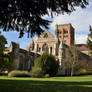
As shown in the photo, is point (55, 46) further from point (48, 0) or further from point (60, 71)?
point (48, 0)

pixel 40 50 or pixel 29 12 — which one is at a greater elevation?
pixel 40 50

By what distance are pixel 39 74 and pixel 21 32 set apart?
23.2m

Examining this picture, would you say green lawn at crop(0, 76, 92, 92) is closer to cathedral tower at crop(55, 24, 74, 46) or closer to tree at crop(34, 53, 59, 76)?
tree at crop(34, 53, 59, 76)

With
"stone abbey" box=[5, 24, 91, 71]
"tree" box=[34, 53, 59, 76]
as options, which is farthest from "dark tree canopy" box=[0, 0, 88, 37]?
"stone abbey" box=[5, 24, 91, 71]

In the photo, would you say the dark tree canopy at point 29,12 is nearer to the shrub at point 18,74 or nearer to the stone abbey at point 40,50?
the shrub at point 18,74

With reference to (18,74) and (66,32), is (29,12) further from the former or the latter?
(66,32)

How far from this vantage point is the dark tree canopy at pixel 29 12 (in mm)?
6965

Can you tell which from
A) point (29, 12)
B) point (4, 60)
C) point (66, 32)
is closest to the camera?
point (29, 12)

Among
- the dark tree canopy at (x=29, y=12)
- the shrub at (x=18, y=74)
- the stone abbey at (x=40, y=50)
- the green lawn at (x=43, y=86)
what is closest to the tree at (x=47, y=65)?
the shrub at (x=18, y=74)

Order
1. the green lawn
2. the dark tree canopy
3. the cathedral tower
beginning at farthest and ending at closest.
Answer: the cathedral tower, the green lawn, the dark tree canopy

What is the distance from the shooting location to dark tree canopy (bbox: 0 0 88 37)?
22.9ft

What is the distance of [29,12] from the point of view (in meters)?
7.30

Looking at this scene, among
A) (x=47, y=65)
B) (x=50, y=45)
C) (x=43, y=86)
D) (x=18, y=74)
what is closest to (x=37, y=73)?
(x=47, y=65)

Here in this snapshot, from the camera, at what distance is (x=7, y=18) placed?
725 cm
